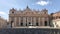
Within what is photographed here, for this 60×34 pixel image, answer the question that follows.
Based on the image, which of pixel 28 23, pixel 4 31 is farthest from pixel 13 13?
pixel 4 31

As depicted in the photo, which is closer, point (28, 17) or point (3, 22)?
point (3, 22)

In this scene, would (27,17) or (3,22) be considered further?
(27,17)

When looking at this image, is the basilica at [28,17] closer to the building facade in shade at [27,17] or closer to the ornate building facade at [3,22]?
the building facade in shade at [27,17]

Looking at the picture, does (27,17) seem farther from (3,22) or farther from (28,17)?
(3,22)

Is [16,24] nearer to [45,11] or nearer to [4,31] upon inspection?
[45,11]

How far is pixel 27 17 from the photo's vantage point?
31.2 m

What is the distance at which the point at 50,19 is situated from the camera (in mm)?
32344

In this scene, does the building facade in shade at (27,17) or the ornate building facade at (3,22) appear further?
the building facade in shade at (27,17)

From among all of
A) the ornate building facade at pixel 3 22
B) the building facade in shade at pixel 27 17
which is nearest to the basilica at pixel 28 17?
the building facade in shade at pixel 27 17

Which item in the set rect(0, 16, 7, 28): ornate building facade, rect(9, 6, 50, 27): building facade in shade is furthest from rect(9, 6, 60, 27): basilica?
rect(0, 16, 7, 28): ornate building facade

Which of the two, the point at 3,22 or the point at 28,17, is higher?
the point at 28,17

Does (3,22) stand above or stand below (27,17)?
below

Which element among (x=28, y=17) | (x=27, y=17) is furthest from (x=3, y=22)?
(x=28, y=17)

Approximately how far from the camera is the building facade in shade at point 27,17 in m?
30.9
